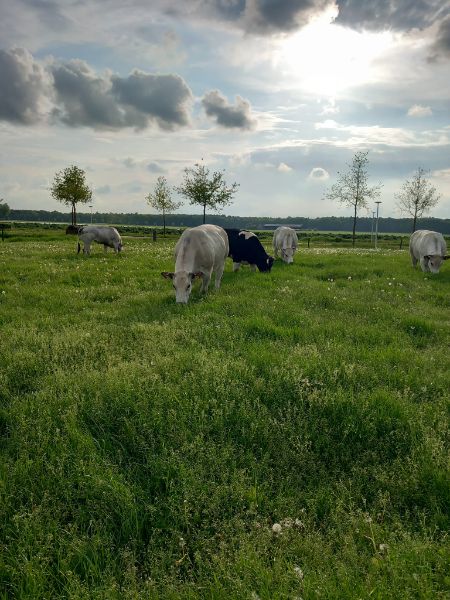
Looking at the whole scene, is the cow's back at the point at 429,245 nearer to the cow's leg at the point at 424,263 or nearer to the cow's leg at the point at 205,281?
the cow's leg at the point at 424,263

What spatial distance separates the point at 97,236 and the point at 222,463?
2320 cm

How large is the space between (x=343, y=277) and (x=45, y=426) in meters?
15.0

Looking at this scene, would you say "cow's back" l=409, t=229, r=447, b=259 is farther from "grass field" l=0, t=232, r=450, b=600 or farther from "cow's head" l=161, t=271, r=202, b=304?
"cow's head" l=161, t=271, r=202, b=304

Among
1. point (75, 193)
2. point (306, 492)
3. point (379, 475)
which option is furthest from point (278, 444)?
point (75, 193)

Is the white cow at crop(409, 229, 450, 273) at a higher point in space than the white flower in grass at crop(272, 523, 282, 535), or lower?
higher

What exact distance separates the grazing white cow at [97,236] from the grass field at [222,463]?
1709 centimetres

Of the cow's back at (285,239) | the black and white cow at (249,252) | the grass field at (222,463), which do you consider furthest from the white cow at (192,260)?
the cow's back at (285,239)

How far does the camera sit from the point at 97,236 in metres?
25.4

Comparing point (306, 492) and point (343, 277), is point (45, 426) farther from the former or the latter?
point (343, 277)

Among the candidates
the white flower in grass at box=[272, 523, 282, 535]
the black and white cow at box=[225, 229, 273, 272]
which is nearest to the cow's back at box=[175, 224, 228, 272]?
the black and white cow at box=[225, 229, 273, 272]

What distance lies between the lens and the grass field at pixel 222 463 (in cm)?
304

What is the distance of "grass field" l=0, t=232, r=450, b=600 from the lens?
120 inches

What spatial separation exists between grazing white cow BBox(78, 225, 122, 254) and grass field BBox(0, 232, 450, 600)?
17086 mm

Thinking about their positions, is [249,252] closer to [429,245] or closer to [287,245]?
[287,245]
